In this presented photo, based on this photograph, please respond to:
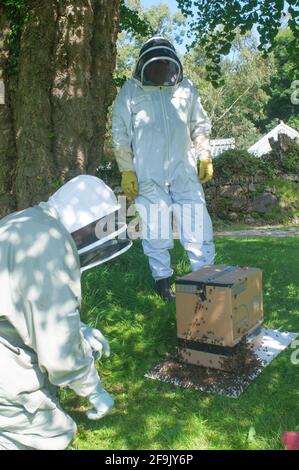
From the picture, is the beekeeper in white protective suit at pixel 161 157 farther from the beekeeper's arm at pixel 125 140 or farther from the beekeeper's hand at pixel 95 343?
the beekeeper's hand at pixel 95 343

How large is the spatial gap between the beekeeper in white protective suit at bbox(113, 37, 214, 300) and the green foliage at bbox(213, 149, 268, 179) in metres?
8.30

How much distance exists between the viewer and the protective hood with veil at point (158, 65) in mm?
4391

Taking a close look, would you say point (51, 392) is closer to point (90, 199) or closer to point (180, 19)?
point (90, 199)

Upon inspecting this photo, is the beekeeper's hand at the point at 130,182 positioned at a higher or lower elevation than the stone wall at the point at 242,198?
higher

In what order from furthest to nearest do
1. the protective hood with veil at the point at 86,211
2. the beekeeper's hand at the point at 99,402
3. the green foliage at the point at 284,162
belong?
the green foliage at the point at 284,162 < the beekeeper's hand at the point at 99,402 < the protective hood with veil at the point at 86,211

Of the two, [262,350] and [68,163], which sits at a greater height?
[68,163]

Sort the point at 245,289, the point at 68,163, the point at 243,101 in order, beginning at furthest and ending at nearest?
the point at 243,101, the point at 68,163, the point at 245,289

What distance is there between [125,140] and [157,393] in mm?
2411

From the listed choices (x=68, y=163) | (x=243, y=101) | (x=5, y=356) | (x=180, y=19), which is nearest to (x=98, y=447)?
(x=5, y=356)

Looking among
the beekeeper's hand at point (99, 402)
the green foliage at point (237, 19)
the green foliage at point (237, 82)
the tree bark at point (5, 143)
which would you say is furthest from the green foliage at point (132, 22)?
the green foliage at point (237, 82)

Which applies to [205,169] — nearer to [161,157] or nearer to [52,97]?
[161,157]
